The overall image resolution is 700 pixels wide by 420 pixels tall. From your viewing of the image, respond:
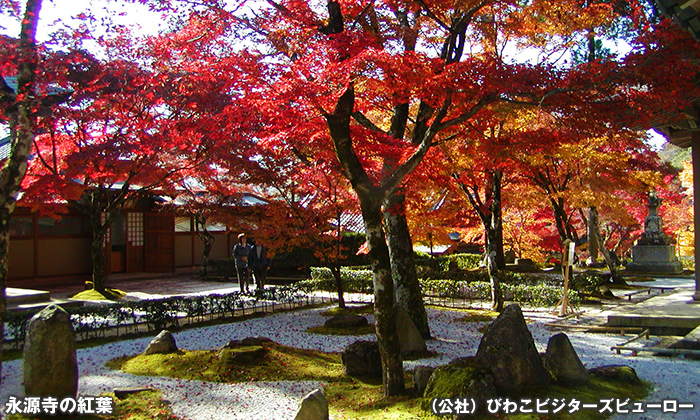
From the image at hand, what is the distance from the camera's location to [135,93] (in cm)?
1259

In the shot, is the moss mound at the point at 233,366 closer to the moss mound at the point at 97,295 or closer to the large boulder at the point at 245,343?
the large boulder at the point at 245,343

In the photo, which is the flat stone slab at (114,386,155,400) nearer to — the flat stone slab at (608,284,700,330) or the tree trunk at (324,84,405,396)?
the tree trunk at (324,84,405,396)

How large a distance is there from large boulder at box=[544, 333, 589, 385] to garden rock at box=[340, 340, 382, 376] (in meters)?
2.12

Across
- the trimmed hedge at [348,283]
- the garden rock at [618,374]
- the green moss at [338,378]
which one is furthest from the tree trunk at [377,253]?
the trimmed hedge at [348,283]

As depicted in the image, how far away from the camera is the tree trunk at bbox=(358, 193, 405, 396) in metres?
5.86

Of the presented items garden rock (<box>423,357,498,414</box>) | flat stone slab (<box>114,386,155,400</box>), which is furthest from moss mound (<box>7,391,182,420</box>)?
garden rock (<box>423,357,498,414</box>)

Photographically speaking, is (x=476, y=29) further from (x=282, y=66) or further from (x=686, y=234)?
(x=686, y=234)

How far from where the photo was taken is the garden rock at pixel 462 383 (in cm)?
497

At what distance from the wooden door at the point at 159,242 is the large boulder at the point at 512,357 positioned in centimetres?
1966

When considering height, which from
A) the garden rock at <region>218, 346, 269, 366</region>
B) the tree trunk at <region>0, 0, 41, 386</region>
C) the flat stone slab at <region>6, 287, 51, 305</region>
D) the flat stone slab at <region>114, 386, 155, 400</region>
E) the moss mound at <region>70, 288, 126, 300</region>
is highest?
the tree trunk at <region>0, 0, 41, 386</region>

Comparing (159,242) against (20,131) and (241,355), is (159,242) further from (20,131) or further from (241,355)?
(20,131)

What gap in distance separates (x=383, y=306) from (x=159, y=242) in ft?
63.1

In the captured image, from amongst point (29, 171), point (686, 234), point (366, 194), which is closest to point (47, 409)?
point (366, 194)

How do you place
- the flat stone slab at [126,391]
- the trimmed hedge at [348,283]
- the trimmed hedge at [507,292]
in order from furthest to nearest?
1. the trimmed hedge at [348,283]
2. the trimmed hedge at [507,292]
3. the flat stone slab at [126,391]
